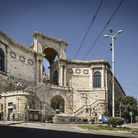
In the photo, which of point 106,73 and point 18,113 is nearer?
point 18,113

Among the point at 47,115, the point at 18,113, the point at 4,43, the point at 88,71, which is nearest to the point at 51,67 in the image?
the point at 88,71

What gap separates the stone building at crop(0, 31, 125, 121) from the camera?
133 ft

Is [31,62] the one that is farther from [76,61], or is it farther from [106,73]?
[106,73]

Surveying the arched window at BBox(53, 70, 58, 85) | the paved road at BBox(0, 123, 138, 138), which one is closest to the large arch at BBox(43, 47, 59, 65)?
the arched window at BBox(53, 70, 58, 85)

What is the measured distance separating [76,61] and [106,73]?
9.27 metres

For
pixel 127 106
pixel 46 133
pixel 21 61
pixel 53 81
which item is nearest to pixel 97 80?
pixel 127 106

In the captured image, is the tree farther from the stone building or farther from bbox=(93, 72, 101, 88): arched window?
bbox=(93, 72, 101, 88): arched window

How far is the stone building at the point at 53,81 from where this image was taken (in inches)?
1602

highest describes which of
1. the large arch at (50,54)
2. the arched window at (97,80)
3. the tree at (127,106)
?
the large arch at (50,54)

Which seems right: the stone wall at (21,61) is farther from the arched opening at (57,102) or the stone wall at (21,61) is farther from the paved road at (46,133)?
the paved road at (46,133)

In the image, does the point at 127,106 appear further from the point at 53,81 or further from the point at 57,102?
the point at 53,81

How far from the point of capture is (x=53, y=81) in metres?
63.0

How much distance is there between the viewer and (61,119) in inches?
1597

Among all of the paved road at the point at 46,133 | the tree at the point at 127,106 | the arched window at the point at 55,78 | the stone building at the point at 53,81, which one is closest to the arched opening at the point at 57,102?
the stone building at the point at 53,81
